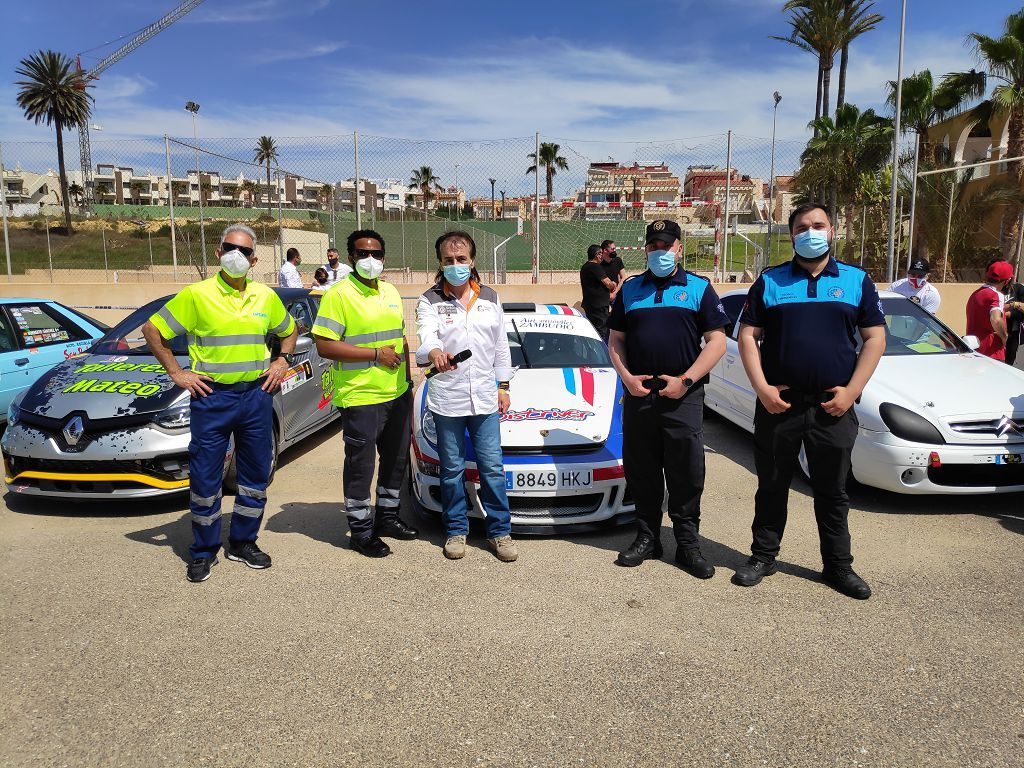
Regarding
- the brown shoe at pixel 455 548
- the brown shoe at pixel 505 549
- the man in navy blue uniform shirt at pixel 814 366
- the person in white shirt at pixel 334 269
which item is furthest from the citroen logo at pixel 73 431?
the person in white shirt at pixel 334 269

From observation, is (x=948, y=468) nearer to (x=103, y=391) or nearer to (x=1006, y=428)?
(x=1006, y=428)

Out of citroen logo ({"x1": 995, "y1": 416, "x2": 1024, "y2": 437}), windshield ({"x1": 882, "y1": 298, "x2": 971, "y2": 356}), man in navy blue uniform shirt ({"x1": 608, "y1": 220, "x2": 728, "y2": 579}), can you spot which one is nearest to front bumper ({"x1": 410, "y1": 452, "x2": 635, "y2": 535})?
man in navy blue uniform shirt ({"x1": 608, "y1": 220, "x2": 728, "y2": 579})

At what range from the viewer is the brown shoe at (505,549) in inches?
170

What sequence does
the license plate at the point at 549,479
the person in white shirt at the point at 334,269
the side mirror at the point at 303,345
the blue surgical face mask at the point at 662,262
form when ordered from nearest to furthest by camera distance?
1. the blue surgical face mask at the point at 662,262
2. the license plate at the point at 549,479
3. the side mirror at the point at 303,345
4. the person in white shirt at the point at 334,269

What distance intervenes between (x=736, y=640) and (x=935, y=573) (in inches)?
61.0

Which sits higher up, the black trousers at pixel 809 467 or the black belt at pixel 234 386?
the black belt at pixel 234 386

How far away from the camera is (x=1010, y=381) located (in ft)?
17.9

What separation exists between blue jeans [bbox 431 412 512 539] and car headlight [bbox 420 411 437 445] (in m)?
0.31

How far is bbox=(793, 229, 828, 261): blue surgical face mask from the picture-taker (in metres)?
3.76

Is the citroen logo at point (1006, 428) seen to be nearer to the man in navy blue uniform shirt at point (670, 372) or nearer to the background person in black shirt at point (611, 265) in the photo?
the man in navy blue uniform shirt at point (670, 372)

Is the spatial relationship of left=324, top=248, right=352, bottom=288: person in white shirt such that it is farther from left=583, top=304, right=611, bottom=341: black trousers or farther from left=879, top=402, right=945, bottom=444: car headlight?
left=879, top=402, right=945, bottom=444: car headlight

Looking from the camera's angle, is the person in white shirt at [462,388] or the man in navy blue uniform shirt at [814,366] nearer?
the man in navy blue uniform shirt at [814,366]

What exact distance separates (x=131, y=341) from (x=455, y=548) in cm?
371

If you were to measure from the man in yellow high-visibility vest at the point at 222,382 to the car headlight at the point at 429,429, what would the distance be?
3.24ft
